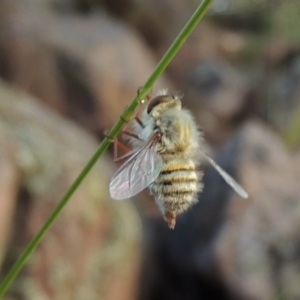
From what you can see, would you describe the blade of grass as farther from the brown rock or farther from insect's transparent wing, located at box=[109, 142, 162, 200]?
the brown rock

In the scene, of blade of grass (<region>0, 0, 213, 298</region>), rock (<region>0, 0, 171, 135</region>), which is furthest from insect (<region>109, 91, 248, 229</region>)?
rock (<region>0, 0, 171, 135</region>)

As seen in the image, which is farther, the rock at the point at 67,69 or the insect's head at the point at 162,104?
the rock at the point at 67,69

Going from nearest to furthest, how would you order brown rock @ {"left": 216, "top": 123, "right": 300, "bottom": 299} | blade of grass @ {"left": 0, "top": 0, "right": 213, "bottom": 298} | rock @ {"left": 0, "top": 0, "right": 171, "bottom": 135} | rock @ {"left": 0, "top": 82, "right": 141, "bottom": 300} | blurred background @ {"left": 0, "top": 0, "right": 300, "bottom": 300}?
→ blade of grass @ {"left": 0, "top": 0, "right": 213, "bottom": 298} → rock @ {"left": 0, "top": 82, "right": 141, "bottom": 300} → blurred background @ {"left": 0, "top": 0, "right": 300, "bottom": 300} → brown rock @ {"left": 216, "top": 123, "right": 300, "bottom": 299} → rock @ {"left": 0, "top": 0, "right": 171, "bottom": 135}

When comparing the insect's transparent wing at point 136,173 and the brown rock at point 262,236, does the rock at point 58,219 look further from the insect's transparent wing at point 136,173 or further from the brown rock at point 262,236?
the insect's transparent wing at point 136,173

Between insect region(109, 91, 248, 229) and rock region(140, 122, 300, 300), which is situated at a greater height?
insect region(109, 91, 248, 229)

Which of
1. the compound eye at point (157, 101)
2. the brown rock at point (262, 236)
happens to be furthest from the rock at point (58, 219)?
the compound eye at point (157, 101)

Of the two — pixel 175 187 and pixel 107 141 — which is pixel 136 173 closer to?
pixel 175 187

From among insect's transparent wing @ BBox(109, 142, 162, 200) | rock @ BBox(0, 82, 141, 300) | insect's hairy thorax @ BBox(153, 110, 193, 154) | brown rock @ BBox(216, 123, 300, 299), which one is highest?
insect's hairy thorax @ BBox(153, 110, 193, 154)
